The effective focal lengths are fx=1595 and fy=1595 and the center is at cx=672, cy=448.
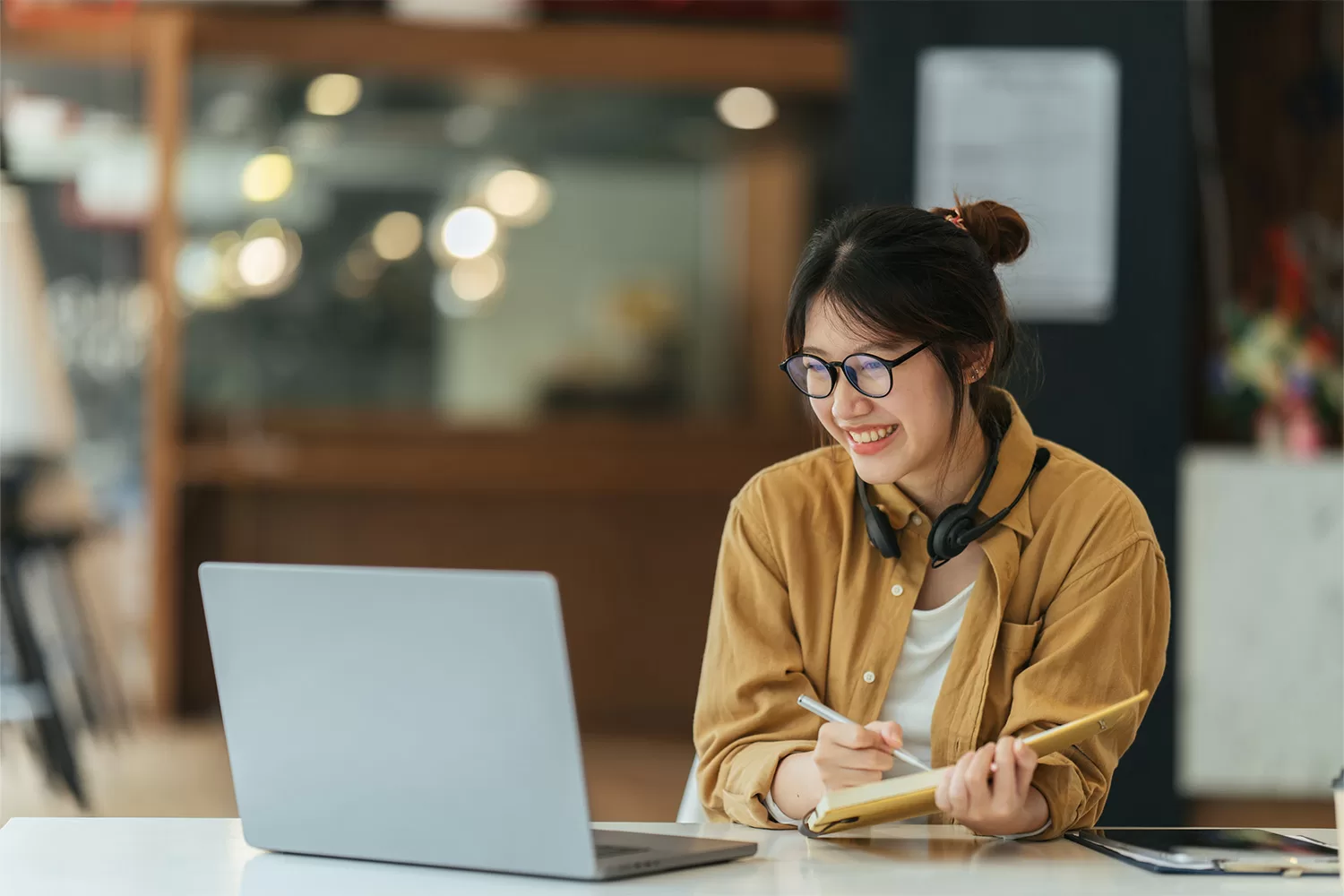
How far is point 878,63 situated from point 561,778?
8.28ft

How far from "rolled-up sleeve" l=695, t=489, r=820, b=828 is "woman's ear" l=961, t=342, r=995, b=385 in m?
0.26

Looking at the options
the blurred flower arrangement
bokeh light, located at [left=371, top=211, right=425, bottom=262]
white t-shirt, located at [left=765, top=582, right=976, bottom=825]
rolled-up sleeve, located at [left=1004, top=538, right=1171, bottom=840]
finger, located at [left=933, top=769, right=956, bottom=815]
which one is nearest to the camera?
finger, located at [left=933, top=769, right=956, bottom=815]

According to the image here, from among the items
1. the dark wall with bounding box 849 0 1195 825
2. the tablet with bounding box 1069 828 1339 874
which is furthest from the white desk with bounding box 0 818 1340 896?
the dark wall with bounding box 849 0 1195 825

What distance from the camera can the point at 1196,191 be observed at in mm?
4383

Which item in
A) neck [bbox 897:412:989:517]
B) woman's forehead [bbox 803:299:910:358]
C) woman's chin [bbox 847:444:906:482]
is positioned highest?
woman's forehead [bbox 803:299:910:358]

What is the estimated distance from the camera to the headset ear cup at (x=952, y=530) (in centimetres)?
153

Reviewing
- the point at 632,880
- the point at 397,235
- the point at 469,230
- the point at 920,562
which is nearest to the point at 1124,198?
the point at 920,562

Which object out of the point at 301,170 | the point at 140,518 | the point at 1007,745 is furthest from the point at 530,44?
the point at 1007,745

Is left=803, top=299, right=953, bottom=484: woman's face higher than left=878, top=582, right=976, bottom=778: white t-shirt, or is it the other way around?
left=803, top=299, right=953, bottom=484: woman's face

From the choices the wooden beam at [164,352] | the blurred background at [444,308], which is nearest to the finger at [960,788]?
the blurred background at [444,308]

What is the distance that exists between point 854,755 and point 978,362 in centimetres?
45

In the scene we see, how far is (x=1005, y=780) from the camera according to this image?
1265 millimetres

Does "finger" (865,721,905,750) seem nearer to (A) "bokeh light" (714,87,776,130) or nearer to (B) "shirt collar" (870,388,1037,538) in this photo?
(B) "shirt collar" (870,388,1037,538)

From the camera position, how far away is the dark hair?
4.82 feet
